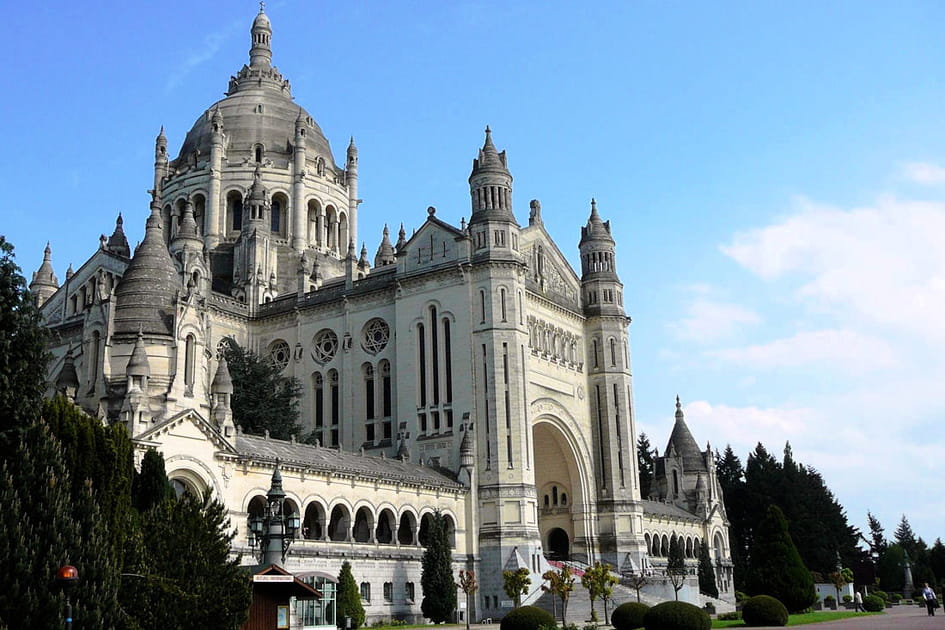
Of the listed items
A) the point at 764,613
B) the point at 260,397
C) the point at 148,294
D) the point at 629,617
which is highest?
the point at 148,294

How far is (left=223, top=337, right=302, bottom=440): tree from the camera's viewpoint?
61781 mm

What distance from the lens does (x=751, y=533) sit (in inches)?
4277

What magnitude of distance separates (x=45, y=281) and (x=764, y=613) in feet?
175

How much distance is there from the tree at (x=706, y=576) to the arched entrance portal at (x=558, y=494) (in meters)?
13.0

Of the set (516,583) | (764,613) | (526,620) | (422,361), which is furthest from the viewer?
(422,361)

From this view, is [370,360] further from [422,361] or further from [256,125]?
[256,125]

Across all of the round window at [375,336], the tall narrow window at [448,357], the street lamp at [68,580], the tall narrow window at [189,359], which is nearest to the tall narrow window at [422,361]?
the tall narrow window at [448,357]

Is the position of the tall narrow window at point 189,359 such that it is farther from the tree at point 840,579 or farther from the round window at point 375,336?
the tree at point 840,579

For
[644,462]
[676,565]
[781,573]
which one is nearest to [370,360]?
[676,565]

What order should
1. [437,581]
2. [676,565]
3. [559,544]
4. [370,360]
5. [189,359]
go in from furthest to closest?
1. [559,544]
2. [676,565]
3. [370,360]
4. [437,581]
5. [189,359]

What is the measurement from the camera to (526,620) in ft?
127

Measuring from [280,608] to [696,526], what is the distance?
63123 millimetres

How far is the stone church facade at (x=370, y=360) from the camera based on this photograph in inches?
1870

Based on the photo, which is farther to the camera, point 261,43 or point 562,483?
point 261,43
